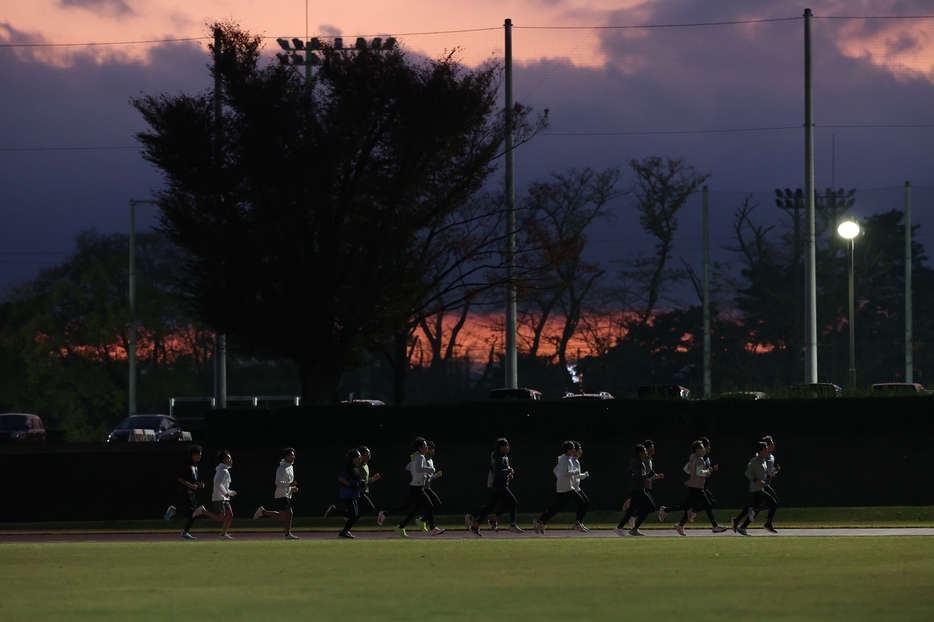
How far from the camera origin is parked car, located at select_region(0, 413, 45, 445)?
50.3 m

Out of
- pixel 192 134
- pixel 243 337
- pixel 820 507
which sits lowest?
pixel 820 507

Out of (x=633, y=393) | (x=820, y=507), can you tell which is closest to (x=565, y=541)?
(x=820, y=507)

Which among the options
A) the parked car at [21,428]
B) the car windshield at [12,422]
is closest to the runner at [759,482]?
the parked car at [21,428]

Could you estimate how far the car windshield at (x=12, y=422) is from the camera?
51438 mm

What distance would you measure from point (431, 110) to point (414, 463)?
13.2m

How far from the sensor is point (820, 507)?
101ft

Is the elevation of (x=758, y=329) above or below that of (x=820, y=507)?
above

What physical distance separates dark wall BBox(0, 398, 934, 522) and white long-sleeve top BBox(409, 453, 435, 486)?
8.28 metres

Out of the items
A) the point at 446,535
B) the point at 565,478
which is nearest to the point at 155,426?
the point at 446,535

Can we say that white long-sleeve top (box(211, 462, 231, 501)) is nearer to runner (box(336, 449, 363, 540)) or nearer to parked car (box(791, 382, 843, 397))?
runner (box(336, 449, 363, 540))

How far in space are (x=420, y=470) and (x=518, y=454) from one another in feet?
33.9

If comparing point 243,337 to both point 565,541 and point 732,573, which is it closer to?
point 565,541

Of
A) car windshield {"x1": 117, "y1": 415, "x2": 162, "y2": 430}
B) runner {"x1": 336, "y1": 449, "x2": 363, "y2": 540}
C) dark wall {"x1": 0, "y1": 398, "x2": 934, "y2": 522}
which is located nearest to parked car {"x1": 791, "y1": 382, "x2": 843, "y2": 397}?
dark wall {"x1": 0, "y1": 398, "x2": 934, "y2": 522}

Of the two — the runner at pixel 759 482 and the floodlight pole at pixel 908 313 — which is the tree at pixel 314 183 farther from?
the floodlight pole at pixel 908 313
